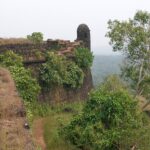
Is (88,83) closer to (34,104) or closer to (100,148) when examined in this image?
(34,104)

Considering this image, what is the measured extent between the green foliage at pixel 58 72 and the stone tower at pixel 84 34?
4.40 m

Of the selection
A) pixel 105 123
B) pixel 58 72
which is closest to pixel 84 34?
pixel 58 72

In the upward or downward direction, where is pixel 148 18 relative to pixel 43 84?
upward

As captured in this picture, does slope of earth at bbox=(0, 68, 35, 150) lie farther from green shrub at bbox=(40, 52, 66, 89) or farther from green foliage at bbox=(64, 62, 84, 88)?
green foliage at bbox=(64, 62, 84, 88)

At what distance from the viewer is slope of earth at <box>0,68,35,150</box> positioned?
35.4ft

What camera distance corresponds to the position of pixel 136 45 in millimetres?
27625

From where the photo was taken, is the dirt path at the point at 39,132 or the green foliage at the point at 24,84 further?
the green foliage at the point at 24,84

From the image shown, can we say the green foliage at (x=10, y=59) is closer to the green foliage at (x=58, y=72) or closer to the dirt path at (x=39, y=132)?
the green foliage at (x=58, y=72)

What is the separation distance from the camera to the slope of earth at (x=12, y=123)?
35.4ft

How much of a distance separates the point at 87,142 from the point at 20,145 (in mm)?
7016

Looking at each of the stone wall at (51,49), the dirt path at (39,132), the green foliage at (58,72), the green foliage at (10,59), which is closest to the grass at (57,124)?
the dirt path at (39,132)

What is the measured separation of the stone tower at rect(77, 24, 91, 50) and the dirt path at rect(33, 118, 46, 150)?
9.35 metres

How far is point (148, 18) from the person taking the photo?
2753cm

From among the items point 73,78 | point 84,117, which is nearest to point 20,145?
point 84,117
